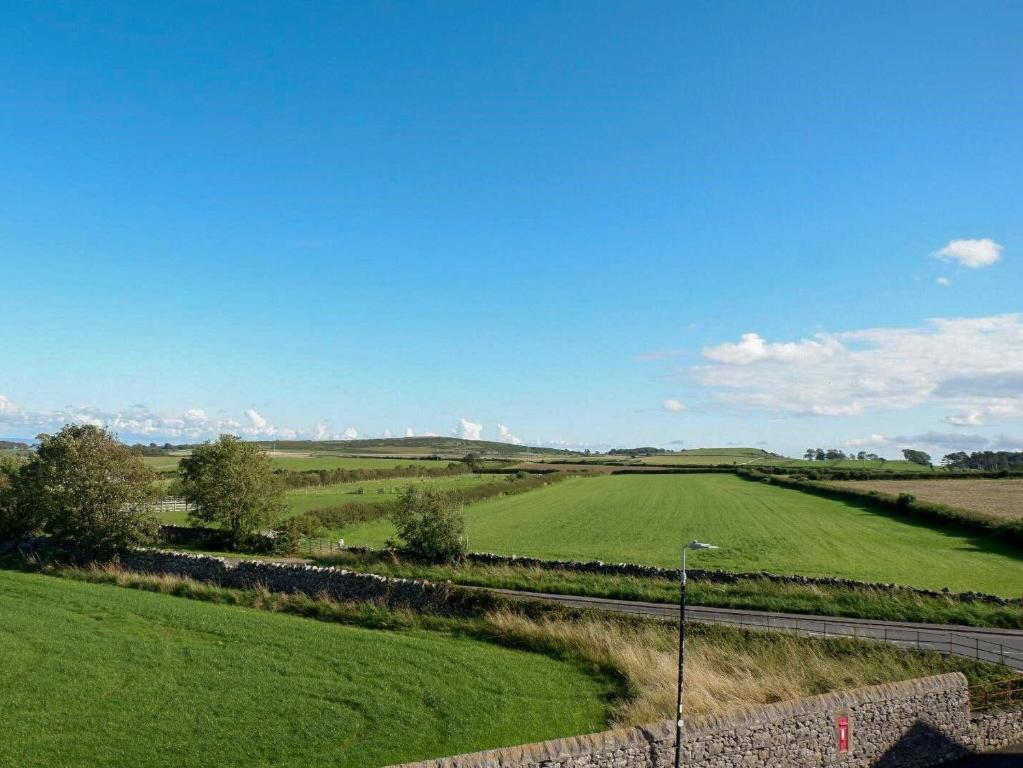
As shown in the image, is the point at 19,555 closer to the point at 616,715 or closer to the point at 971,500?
the point at 616,715

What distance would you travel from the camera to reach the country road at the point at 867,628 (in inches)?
941

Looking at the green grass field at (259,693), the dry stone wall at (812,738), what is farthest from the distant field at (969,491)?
the green grass field at (259,693)

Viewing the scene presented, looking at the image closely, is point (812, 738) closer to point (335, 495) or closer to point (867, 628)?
point (867, 628)

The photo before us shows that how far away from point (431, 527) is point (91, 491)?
20.6 metres

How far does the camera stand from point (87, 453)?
42.5 metres

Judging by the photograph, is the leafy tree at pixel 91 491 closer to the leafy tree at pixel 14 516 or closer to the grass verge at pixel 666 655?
the leafy tree at pixel 14 516

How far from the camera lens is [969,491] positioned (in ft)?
292

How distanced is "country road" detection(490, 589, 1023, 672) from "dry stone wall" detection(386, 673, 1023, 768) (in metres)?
5.52

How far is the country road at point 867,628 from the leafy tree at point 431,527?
9.89 m

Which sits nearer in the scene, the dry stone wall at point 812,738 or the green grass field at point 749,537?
the dry stone wall at point 812,738

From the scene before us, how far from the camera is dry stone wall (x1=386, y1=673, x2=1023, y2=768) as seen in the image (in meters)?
13.5

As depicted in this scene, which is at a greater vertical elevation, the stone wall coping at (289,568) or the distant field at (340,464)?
the distant field at (340,464)

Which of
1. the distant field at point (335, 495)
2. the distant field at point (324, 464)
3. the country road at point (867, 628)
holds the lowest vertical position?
the distant field at point (335, 495)

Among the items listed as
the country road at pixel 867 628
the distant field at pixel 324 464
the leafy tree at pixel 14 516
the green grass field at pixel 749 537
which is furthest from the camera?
the distant field at pixel 324 464
